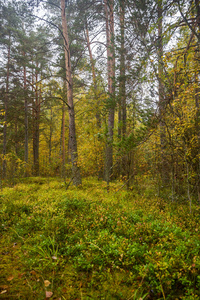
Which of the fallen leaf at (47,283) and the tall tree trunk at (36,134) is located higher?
the tall tree trunk at (36,134)

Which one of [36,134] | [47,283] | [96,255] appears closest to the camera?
[47,283]

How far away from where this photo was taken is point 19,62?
40.9 ft

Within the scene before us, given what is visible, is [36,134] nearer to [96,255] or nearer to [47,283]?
[96,255]

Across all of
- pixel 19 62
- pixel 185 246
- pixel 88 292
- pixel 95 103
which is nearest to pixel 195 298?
pixel 185 246

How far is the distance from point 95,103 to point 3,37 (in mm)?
9404

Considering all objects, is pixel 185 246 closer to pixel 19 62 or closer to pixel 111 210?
pixel 111 210

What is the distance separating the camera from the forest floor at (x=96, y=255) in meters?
2.34

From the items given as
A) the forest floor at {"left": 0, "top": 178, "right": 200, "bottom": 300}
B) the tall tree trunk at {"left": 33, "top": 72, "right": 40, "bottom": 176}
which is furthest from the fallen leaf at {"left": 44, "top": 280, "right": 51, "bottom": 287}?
the tall tree trunk at {"left": 33, "top": 72, "right": 40, "bottom": 176}

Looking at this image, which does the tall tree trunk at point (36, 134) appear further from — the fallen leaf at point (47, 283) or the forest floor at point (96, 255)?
the fallen leaf at point (47, 283)

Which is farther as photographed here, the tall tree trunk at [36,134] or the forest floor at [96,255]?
the tall tree trunk at [36,134]

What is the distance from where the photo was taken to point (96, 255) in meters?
2.84

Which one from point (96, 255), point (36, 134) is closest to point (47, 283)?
point (96, 255)

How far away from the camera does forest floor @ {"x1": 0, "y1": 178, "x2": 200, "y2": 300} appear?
2.34 meters

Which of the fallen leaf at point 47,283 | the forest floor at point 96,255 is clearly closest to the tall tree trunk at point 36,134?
the forest floor at point 96,255
